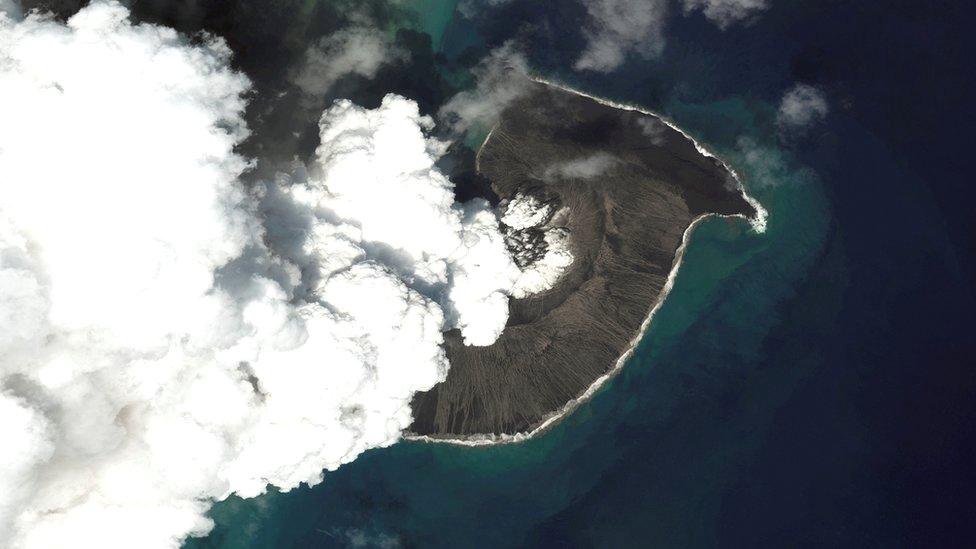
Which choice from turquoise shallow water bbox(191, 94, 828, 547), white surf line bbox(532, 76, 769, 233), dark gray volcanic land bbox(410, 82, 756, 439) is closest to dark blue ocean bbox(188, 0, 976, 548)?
turquoise shallow water bbox(191, 94, 828, 547)

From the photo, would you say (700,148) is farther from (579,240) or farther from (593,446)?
(593,446)

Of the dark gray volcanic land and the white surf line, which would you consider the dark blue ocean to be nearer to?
the white surf line

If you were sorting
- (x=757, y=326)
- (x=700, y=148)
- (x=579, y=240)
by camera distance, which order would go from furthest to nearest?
1. (x=757, y=326)
2. (x=700, y=148)
3. (x=579, y=240)

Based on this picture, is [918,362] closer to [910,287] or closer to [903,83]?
[910,287]

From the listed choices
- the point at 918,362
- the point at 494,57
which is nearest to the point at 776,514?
the point at 918,362

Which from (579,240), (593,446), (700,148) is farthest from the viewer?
(593,446)

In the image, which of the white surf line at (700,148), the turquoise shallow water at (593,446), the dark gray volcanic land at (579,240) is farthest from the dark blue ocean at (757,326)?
the dark gray volcanic land at (579,240)

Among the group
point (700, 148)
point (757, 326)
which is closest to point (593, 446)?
point (757, 326)
